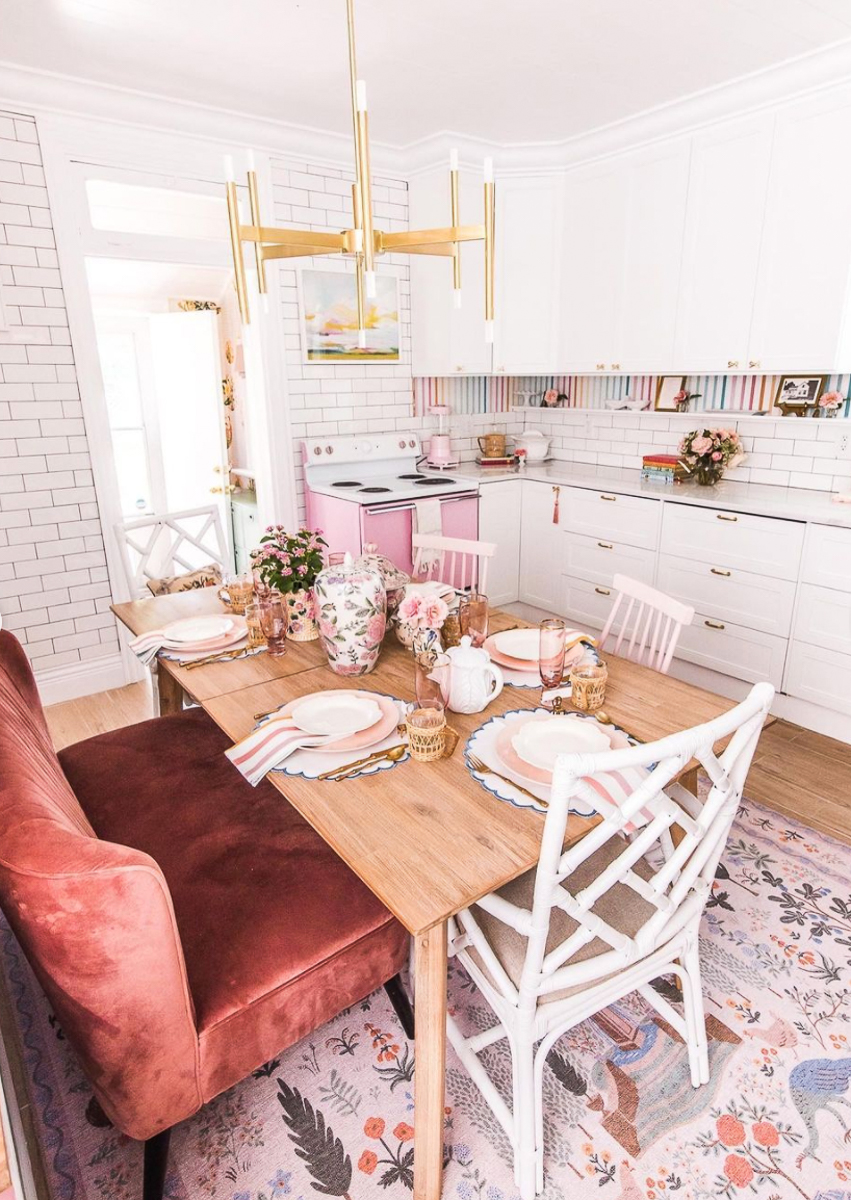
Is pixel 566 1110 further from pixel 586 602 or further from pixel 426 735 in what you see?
pixel 586 602

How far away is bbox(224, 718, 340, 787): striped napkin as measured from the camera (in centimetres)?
149

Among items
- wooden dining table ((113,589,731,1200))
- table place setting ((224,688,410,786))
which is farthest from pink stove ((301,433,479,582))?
table place setting ((224,688,410,786))

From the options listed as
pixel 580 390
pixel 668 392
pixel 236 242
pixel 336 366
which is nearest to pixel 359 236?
pixel 236 242

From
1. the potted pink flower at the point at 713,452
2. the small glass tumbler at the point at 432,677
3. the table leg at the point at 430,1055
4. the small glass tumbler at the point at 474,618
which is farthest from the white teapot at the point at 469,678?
the potted pink flower at the point at 713,452

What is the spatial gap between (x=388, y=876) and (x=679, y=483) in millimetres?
3198

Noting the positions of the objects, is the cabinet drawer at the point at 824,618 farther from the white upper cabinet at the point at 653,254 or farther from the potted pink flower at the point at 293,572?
the potted pink flower at the point at 293,572

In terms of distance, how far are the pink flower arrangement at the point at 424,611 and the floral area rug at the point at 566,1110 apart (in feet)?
3.23

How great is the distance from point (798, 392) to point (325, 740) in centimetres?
303

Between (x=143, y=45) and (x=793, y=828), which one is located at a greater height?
(x=143, y=45)

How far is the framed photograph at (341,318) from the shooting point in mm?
3896

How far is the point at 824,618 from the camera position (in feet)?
9.61

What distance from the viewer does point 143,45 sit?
2.58 m

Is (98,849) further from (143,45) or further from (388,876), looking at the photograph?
(143,45)

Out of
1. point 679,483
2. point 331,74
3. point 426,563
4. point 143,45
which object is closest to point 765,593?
point 679,483
